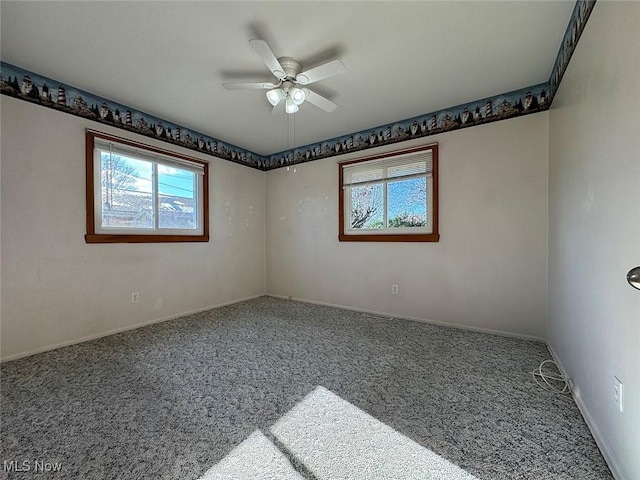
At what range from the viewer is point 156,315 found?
3271 mm

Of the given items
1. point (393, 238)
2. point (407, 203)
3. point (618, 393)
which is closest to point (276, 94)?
point (407, 203)

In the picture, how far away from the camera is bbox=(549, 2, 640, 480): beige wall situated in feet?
3.50

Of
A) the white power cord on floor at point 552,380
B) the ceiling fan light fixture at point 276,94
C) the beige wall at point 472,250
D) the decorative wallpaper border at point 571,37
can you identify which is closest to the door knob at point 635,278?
the white power cord on floor at point 552,380

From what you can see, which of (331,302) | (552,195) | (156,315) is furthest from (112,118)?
(552,195)

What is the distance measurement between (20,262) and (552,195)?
184 inches

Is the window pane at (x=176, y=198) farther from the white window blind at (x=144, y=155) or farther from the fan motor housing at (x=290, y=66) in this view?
the fan motor housing at (x=290, y=66)

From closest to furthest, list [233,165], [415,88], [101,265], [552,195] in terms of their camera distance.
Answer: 1. [552,195]
2. [415,88]
3. [101,265]
4. [233,165]

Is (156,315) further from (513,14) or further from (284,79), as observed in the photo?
(513,14)

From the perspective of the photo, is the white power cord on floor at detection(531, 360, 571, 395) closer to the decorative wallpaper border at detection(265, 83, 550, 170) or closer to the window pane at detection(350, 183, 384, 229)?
the window pane at detection(350, 183, 384, 229)

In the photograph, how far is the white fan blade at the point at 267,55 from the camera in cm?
170

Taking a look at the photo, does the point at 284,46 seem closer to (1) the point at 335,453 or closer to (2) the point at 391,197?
(2) the point at 391,197

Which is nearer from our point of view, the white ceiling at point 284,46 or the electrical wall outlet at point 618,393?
the electrical wall outlet at point 618,393

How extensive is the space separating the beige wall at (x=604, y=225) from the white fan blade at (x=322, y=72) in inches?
55.5

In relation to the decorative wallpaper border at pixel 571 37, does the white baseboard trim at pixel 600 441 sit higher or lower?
lower
